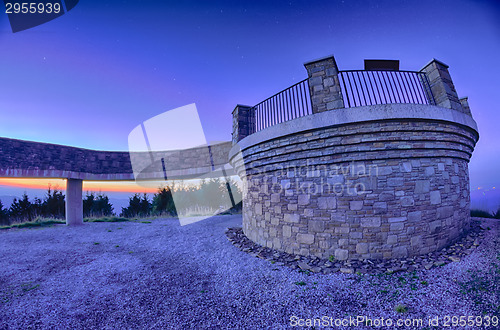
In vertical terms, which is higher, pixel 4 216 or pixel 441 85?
pixel 441 85

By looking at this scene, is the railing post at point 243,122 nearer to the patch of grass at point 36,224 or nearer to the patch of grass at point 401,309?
the patch of grass at point 401,309

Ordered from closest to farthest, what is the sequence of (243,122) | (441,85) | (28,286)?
(28,286) < (441,85) < (243,122)

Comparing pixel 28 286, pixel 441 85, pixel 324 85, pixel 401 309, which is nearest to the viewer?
pixel 401 309

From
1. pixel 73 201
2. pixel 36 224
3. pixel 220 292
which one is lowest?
pixel 220 292

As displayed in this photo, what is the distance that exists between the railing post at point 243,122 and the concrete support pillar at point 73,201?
426 inches

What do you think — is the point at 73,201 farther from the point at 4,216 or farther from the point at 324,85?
the point at 324,85

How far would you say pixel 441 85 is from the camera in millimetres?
5887

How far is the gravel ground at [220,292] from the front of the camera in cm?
349

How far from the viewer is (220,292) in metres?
4.35

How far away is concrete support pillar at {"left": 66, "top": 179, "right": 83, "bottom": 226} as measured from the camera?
12.0 metres

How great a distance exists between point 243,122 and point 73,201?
1193 centimetres

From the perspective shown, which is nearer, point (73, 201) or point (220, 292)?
point (220, 292)

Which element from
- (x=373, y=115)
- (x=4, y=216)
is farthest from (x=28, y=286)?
(x=4, y=216)

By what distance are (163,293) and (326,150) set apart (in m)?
5.19
